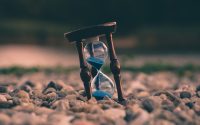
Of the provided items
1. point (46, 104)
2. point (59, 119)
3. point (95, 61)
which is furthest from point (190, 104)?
point (59, 119)

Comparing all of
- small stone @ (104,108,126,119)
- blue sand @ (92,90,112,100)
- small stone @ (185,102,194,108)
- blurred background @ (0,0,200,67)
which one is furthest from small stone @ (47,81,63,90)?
blurred background @ (0,0,200,67)

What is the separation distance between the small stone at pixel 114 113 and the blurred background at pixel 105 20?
16.1m

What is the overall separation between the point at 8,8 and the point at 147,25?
22.1 ft

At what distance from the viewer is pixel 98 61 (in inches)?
204

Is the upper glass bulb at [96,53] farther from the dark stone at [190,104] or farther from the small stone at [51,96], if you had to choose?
the dark stone at [190,104]

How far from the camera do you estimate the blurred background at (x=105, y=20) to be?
75.3ft

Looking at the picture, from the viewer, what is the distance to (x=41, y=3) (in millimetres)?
28219

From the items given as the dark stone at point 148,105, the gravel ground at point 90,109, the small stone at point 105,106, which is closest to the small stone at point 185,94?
the gravel ground at point 90,109

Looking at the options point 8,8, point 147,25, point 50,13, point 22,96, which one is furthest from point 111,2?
point 22,96

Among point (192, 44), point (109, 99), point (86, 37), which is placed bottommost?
point (192, 44)

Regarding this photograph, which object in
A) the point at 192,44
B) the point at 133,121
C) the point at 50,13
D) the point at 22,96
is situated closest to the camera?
the point at 133,121

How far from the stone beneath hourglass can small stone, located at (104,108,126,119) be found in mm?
667

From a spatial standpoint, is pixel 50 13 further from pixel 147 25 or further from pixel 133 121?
pixel 133 121

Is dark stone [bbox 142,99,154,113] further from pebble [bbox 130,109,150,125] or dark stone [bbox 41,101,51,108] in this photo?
dark stone [bbox 41,101,51,108]
